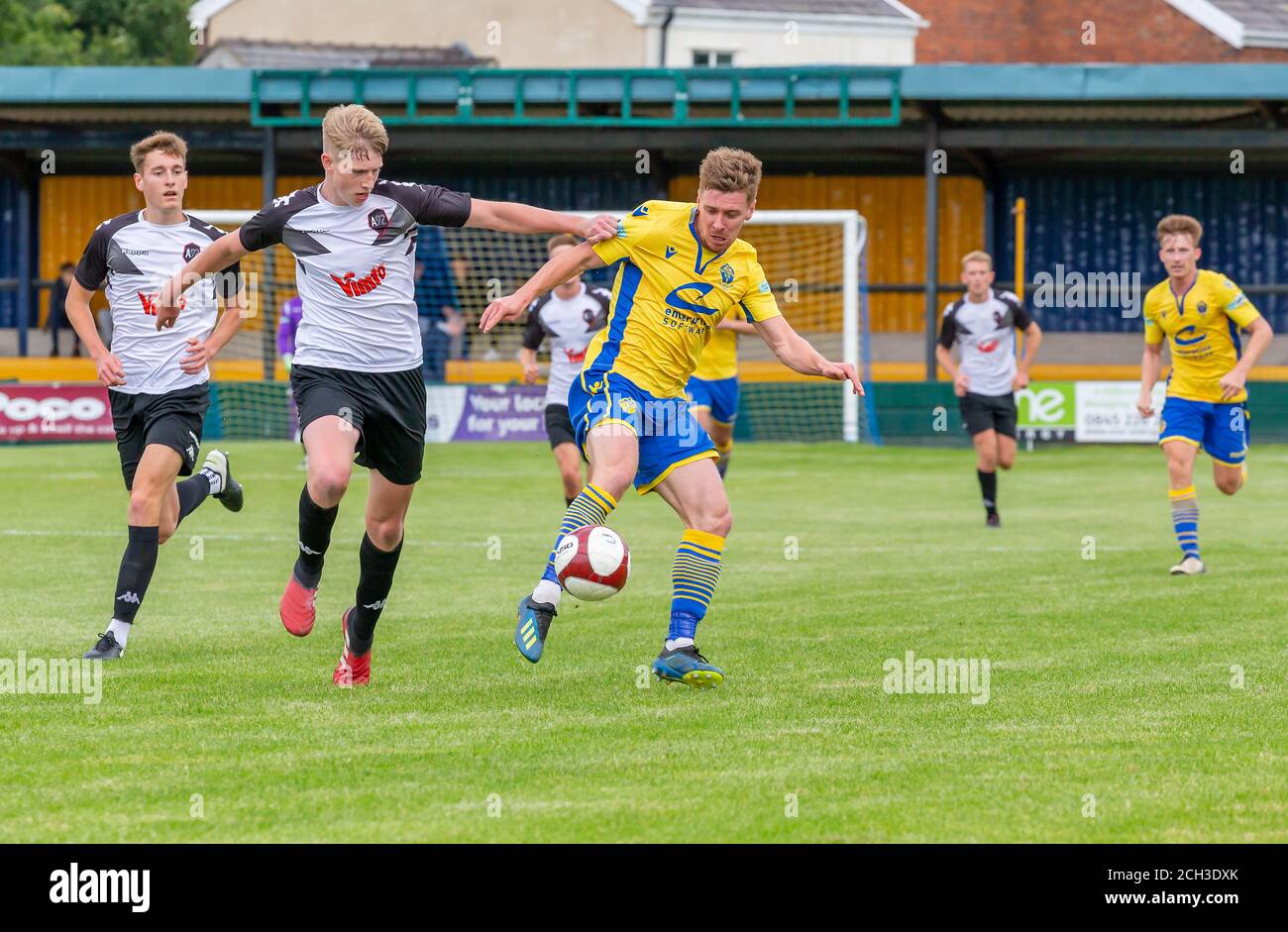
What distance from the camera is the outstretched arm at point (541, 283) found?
7.15 metres

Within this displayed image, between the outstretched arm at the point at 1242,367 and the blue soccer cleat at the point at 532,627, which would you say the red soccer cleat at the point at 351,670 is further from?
the outstretched arm at the point at 1242,367

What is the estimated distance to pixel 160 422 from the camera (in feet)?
28.3

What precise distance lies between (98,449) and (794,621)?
17.7m

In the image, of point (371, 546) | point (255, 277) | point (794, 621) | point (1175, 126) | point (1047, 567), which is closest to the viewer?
point (371, 546)

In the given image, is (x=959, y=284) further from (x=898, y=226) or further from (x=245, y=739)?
(x=245, y=739)

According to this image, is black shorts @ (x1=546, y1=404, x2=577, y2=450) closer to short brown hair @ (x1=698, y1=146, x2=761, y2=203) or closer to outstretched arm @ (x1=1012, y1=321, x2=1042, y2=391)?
outstretched arm @ (x1=1012, y1=321, x2=1042, y2=391)

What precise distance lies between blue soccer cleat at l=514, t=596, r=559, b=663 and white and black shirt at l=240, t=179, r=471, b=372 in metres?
1.10

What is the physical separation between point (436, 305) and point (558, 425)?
16546mm

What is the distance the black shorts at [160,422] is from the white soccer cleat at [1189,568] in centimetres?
601

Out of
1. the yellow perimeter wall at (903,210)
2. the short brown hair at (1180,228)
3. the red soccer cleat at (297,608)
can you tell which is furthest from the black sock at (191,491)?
the yellow perimeter wall at (903,210)

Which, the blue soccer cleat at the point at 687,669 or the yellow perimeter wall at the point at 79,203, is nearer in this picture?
the blue soccer cleat at the point at 687,669

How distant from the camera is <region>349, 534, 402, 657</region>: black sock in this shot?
7.35 meters
